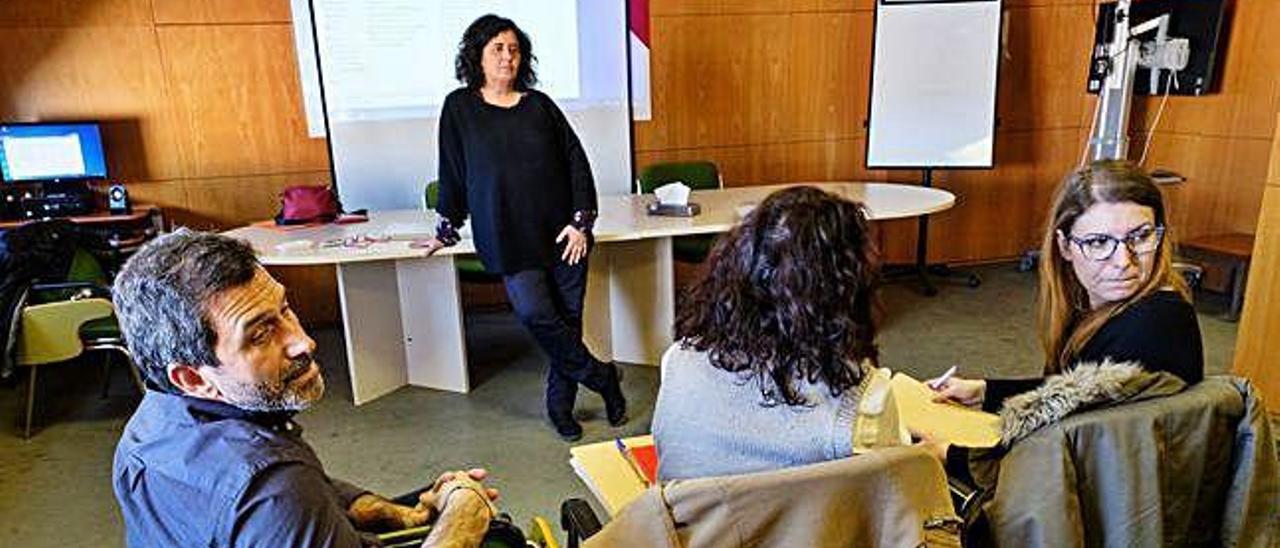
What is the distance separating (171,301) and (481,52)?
183 cm

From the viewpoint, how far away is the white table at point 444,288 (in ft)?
10.9

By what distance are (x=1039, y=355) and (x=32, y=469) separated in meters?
4.04

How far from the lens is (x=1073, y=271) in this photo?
1.68 metres

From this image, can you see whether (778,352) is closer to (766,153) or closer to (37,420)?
(37,420)

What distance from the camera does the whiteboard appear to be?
4.50 m

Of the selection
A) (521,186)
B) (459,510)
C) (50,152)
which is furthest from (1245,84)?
(50,152)

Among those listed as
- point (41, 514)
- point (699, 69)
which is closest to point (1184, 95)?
point (699, 69)

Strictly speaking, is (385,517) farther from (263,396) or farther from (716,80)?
(716,80)

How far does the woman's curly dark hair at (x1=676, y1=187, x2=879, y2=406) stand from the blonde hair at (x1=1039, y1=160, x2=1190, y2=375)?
59 centimetres

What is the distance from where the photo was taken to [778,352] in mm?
1247

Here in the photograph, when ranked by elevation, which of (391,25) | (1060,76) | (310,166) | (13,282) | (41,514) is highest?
(391,25)

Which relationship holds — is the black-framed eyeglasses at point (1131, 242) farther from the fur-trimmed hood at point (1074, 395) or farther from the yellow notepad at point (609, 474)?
the yellow notepad at point (609, 474)

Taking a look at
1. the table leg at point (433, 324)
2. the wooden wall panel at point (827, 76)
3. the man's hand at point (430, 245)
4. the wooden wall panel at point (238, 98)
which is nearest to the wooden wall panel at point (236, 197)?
the wooden wall panel at point (238, 98)

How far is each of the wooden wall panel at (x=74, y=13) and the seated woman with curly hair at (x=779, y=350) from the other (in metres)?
3.77
